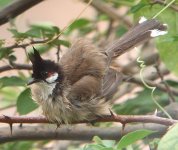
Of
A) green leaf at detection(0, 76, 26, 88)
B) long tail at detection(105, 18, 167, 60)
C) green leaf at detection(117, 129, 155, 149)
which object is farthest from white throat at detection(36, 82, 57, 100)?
green leaf at detection(117, 129, 155, 149)

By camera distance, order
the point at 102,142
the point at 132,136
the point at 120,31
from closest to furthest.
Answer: the point at 132,136, the point at 102,142, the point at 120,31

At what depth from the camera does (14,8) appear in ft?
9.80

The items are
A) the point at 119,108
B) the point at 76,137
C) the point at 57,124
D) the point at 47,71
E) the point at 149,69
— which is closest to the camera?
the point at 76,137

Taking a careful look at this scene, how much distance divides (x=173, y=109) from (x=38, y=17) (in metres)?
4.69

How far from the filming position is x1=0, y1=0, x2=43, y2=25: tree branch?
2.98 m

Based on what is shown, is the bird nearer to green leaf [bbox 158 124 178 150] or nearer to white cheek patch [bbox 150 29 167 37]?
white cheek patch [bbox 150 29 167 37]

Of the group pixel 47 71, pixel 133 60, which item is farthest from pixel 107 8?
pixel 47 71

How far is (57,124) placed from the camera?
2877 mm

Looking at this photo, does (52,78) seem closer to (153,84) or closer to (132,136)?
(153,84)

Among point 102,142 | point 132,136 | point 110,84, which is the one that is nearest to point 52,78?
point 110,84

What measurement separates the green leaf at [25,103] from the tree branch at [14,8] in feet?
1.18

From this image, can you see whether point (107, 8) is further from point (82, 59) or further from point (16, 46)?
point (16, 46)

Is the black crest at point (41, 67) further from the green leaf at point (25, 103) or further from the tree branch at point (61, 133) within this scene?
the tree branch at point (61, 133)

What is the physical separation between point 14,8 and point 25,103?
45cm
